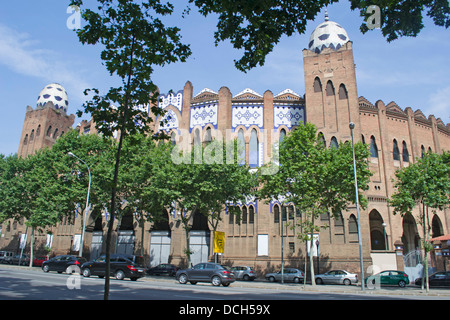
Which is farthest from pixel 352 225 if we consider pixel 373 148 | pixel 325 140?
pixel 373 148

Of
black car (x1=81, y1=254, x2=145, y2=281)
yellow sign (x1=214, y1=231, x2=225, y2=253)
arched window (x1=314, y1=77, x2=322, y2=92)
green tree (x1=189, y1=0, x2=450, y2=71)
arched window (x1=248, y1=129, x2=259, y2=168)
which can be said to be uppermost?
arched window (x1=314, y1=77, x2=322, y2=92)

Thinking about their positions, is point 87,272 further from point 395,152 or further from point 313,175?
point 395,152

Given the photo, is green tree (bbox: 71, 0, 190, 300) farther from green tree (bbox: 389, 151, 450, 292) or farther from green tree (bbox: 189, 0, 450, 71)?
green tree (bbox: 389, 151, 450, 292)

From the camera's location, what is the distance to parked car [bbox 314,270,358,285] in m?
27.4

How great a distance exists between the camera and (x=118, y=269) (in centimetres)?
2195

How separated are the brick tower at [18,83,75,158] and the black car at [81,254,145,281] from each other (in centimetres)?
3409

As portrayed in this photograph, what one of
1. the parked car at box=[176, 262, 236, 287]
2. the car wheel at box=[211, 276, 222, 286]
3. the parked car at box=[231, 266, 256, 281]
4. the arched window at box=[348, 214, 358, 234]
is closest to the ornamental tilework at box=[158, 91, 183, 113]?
the parked car at box=[231, 266, 256, 281]

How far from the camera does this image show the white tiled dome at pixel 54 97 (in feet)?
177

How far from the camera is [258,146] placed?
36344 millimetres

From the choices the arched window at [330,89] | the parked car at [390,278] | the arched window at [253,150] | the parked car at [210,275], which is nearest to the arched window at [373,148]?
the arched window at [330,89]

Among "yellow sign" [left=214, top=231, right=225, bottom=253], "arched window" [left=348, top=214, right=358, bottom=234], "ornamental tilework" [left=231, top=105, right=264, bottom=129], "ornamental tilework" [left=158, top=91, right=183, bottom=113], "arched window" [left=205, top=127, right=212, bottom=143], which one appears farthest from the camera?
"ornamental tilework" [left=158, top=91, right=183, bottom=113]

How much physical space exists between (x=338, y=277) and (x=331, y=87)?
738 inches

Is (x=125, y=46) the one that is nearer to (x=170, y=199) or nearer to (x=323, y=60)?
(x=170, y=199)
